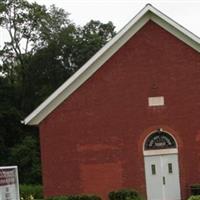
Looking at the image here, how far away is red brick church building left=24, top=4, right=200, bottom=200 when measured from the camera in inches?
1334

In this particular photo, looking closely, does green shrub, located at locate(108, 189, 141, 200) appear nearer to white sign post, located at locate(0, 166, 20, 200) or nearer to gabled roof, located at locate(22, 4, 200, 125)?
gabled roof, located at locate(22, 4, 200, 125)

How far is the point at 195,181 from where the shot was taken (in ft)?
111

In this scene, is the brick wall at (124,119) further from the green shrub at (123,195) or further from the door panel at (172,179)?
the green shrub at (123,195)

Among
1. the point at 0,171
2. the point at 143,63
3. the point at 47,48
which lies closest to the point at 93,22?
the point at 47,48

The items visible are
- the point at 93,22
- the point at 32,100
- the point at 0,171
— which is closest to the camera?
the point at 0,171

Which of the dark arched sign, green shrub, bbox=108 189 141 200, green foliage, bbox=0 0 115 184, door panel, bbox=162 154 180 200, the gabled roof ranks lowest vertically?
green shrub, bbox=108 189 141 200

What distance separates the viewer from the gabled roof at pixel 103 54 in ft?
111

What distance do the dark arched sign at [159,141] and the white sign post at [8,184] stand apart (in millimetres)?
17304

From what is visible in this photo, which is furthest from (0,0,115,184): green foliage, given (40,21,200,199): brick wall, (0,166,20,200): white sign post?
(0,166,20,200): white sign post

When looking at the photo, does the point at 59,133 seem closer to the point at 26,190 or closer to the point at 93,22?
the point at 26,190

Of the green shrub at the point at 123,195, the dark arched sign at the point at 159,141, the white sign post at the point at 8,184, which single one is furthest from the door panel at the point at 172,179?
the white sign post at the point at 8,184

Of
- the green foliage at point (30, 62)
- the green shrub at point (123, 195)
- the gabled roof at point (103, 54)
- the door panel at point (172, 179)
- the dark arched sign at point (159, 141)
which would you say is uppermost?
the green foliage at point (30, 62)

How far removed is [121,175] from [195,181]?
3527 mm

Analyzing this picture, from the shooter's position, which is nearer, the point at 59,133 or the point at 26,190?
the point at 59,133
